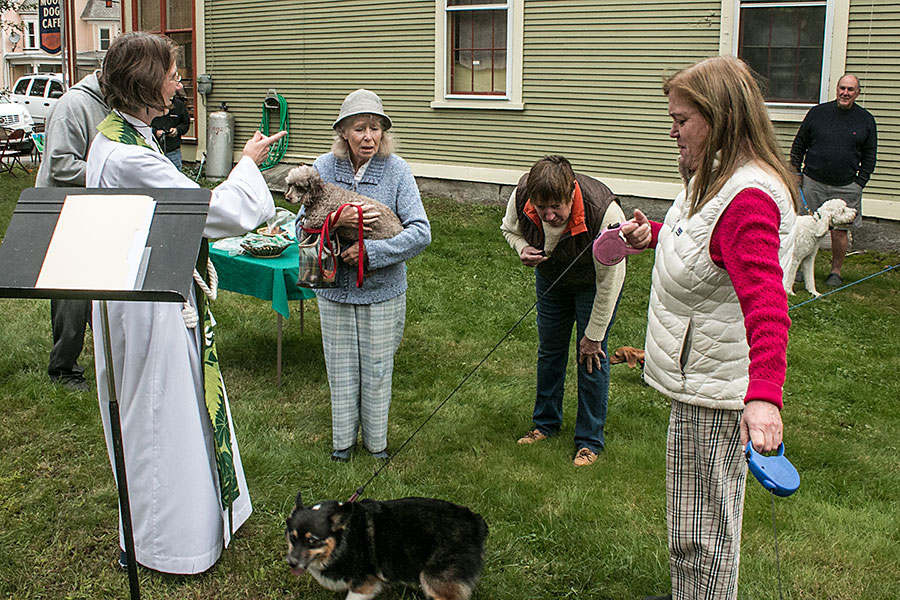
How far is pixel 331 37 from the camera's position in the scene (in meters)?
14.0

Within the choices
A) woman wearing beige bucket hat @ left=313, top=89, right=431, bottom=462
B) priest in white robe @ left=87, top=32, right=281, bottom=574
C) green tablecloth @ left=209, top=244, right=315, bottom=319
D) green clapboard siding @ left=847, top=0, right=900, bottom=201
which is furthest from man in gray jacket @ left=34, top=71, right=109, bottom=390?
green clapboard siding @ left=847, top=0, right=900, bottom=201

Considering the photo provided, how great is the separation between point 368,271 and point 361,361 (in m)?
0.52

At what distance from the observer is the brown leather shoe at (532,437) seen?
189 inches

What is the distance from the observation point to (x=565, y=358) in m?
4.73

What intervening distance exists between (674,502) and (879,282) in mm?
6994

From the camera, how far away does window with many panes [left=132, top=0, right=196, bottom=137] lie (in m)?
16.8

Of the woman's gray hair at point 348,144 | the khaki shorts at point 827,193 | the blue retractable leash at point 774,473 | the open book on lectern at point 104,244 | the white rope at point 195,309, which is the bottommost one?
the blue retractable leash at point 774,473

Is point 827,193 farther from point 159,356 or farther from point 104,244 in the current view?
point 104,244

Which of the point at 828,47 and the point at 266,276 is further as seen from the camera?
the point at 828,47

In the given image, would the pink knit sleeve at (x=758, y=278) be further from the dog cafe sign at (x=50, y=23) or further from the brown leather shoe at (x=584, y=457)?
the dog cafe sign at (x=50, y=23)

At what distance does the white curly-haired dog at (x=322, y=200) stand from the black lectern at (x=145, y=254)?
1.53m

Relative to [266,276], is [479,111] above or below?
above

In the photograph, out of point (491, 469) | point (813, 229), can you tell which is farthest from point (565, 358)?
point (813, 229)

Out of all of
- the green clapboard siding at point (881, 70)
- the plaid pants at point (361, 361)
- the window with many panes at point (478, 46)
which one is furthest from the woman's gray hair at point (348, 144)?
the window with many panes at point (478, 46)
